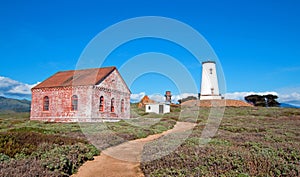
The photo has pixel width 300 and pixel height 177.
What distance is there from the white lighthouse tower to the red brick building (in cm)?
3023

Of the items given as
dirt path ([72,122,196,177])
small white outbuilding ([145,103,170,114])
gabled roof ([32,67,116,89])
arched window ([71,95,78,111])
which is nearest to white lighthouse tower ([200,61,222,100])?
small white outbuilding ([145,103,170,114])

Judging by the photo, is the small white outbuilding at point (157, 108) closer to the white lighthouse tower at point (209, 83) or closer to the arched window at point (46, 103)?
the white lighthouse tower at point (209, 83)

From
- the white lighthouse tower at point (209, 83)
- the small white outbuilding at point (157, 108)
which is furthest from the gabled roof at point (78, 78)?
the white lighthouse tower at point (209, 83)

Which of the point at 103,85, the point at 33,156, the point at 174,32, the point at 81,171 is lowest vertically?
the point at 81,171

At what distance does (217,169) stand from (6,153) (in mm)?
6521

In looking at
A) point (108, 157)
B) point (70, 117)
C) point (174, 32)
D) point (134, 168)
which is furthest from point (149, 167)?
point (70, 117)

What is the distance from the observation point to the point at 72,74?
3316cm

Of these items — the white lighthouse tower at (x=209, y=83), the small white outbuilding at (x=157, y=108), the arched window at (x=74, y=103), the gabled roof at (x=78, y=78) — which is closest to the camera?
the arched window at (x=74, y=103)

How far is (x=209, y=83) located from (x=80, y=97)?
124 feet

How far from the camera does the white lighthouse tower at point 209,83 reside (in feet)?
188

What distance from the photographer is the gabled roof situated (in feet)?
92.9

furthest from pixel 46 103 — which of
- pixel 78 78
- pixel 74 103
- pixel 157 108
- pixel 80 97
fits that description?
pixel 157 108

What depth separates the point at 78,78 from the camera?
30172mm

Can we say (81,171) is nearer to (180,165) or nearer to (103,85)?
(180,165)
